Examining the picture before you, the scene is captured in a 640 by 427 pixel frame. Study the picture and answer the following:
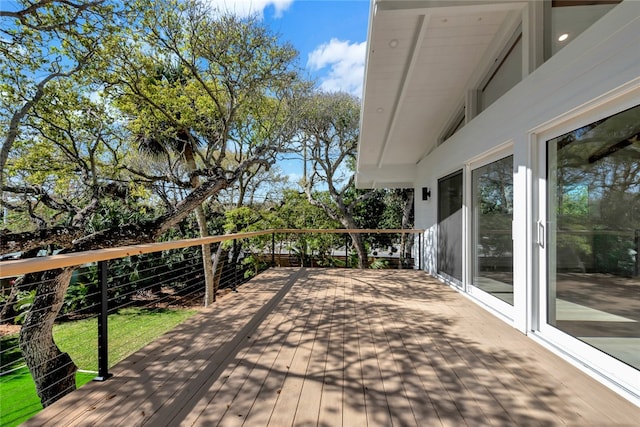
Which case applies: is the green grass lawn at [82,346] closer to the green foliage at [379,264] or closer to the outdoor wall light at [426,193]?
the outdoor wall light at [426,193]

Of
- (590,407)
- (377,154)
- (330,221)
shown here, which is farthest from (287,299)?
(330,221)

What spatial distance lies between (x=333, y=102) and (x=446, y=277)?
7.59 m

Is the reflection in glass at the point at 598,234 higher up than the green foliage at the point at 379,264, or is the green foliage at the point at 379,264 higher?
the reflection in glass at the point at 598,234

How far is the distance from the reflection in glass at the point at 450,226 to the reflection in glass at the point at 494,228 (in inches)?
18.1

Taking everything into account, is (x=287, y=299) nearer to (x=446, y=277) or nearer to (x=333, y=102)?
(x=446, y=277)

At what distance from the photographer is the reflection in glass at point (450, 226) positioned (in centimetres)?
461

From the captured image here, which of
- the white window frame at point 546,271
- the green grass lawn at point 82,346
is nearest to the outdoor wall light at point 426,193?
the white window frame at point 546,271

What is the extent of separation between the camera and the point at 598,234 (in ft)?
6.86

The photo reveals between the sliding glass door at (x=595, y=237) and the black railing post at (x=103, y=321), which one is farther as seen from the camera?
the black railing post at (x=103, y=321)

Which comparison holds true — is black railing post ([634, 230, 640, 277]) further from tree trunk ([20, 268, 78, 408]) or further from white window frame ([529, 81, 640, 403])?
tree trunk ([20, 268, 78, 408])

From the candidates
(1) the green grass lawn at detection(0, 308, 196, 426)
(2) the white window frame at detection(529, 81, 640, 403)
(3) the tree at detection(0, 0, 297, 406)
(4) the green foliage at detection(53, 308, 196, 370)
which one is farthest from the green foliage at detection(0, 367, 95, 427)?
(2) the white window frame at detection(529, 81, 640, 403)

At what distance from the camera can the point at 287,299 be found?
13.9 ft

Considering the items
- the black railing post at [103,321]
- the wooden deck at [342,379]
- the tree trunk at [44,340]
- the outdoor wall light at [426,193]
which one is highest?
the outdoor wall light at [426,193]

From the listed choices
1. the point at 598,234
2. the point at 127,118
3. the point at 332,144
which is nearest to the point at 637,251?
the point at 598,234
